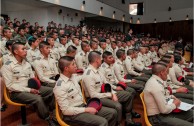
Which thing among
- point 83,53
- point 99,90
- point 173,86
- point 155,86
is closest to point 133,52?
point 83,53

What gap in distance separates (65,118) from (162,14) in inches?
582

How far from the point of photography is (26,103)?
2682 millimetres

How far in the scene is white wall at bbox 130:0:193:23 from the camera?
46.2 ft

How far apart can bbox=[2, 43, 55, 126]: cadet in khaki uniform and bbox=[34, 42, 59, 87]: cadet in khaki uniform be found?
299mm

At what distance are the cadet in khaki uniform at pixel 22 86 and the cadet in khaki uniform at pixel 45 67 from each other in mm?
299

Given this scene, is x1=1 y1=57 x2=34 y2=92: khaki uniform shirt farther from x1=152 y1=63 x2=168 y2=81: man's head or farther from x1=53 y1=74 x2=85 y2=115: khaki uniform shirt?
x1=152 y1=63 x2=168 y2=81: man's head

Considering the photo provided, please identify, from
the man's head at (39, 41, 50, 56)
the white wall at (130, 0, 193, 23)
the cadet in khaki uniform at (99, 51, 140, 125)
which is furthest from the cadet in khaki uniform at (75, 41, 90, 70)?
the white wall at (130, 0, 193, 23)

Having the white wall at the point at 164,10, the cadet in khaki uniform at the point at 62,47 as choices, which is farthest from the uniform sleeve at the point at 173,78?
the white wall at the point at 164,10

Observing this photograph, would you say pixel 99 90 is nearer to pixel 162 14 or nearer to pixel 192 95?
pixel 192 95

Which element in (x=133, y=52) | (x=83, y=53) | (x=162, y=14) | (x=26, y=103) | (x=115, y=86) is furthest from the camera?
(x=162, y=14)

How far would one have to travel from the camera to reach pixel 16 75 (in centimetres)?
291

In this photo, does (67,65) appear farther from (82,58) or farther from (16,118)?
(82,58)

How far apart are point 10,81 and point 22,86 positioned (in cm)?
17

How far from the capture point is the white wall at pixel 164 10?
14097mm
